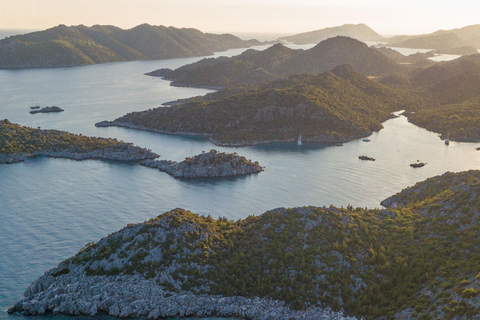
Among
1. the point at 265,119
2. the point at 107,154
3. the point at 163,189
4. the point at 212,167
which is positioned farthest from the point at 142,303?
the point at 265,119

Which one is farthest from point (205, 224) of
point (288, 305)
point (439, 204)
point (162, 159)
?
point (162, 159)

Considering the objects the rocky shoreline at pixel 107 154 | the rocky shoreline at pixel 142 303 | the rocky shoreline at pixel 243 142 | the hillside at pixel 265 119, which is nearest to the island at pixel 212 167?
the rocky shoreline at pixel 107 154

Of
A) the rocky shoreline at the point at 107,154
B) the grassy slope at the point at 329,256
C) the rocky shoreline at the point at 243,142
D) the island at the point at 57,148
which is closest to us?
the grassy slope at the point at 329,256

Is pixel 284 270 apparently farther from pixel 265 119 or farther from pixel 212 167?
pixel 265 119

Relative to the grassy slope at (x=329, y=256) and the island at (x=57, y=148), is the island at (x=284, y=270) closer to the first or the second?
the grassy slope at (x=329, y=256)

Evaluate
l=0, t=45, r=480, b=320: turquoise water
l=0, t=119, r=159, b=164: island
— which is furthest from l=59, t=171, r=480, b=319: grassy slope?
l=0, t=119, r=159, b=164: island

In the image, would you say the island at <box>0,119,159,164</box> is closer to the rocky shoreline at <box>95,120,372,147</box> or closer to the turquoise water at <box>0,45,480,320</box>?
the turquoise water at <box>0,45,480,320</box>
